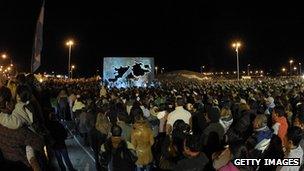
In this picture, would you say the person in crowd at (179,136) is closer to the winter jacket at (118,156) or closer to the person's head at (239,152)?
the person's head at (239,152)

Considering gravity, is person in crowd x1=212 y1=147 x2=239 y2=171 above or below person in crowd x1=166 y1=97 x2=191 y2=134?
below

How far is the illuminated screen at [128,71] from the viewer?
46019 mm

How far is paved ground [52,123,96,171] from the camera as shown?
39.4 feet

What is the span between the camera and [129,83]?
1764 inches

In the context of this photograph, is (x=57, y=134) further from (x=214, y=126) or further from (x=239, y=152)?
(x=239, y=152)

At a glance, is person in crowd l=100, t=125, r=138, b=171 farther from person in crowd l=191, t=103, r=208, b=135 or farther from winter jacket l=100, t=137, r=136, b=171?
person in crowd l=191, t=103, r=208, b=135

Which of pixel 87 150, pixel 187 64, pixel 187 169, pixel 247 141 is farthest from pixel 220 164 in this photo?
pixel 187 64

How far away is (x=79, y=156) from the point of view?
13.7m

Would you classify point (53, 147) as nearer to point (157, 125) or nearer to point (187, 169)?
point (157, 125)

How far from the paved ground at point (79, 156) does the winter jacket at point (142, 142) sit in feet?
8.04

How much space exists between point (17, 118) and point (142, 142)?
10.1 ft

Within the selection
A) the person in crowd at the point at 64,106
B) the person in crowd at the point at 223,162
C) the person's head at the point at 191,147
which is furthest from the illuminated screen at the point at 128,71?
the person in crowd at the point at 223,162

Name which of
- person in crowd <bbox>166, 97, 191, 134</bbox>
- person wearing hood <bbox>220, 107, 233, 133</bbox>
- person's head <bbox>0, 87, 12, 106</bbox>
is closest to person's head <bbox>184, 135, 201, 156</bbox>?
person's head <bbox>0, 87, 12, 106</bbox>

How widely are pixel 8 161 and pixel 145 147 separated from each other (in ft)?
10.5
